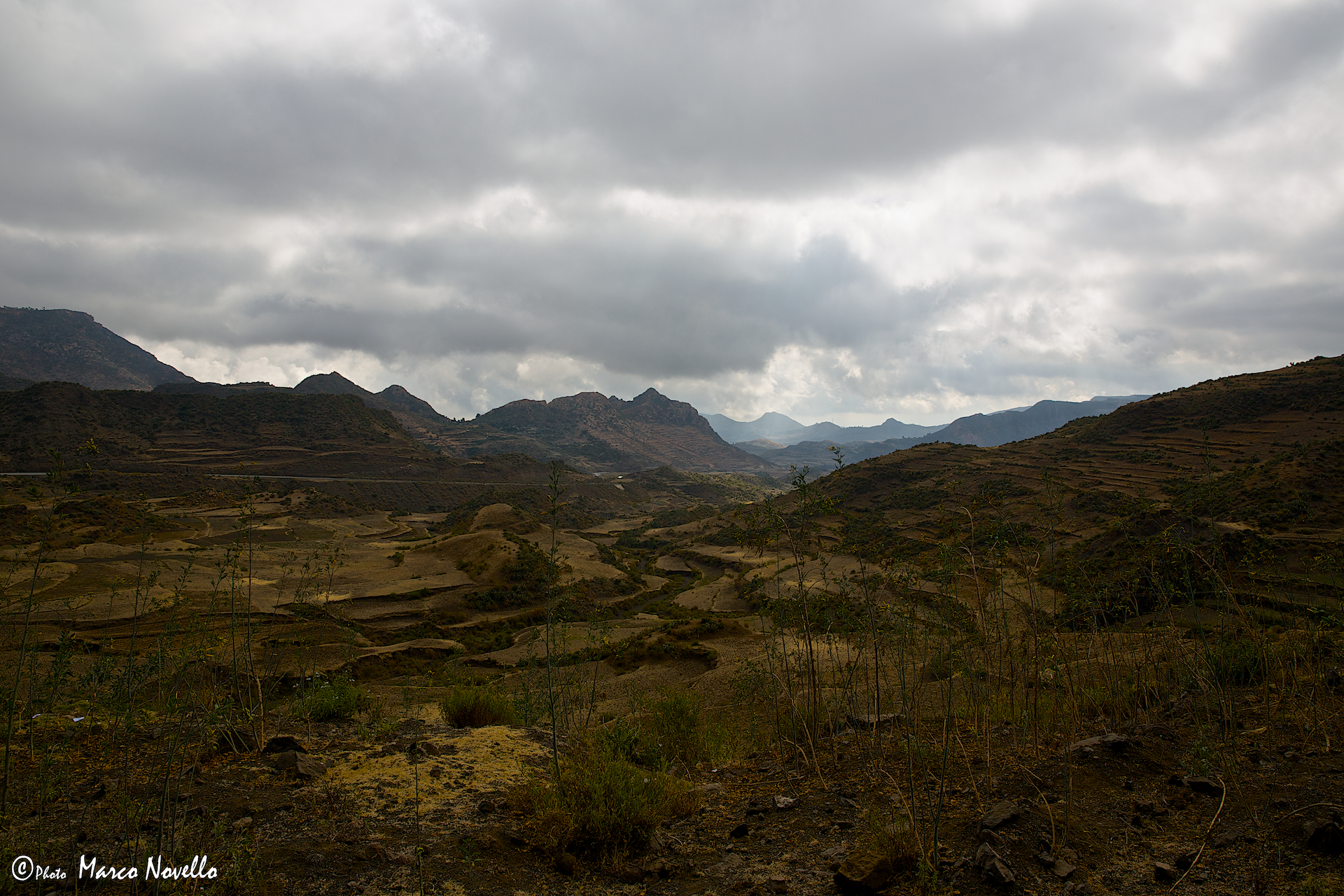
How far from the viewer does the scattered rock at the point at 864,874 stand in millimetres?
5273

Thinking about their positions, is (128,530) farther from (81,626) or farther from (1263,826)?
(1263,826)

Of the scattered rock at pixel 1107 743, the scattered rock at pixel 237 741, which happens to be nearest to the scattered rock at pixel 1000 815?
the scattered rock at pixel 1107 743

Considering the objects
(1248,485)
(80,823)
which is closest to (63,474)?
(80,823)

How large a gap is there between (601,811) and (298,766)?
4.48 meters

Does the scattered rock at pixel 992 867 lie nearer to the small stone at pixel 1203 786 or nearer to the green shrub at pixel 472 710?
the small stone at pixel 1203 786

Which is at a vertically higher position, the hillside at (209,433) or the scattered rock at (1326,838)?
the hillside at (209,433)

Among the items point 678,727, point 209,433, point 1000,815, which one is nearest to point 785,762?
point 678,727

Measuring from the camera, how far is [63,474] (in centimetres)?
701

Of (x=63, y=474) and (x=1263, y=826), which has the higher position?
(x=63, y=474)

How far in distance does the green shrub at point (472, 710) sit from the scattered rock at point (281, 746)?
3.64m

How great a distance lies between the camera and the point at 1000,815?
19.3 feet

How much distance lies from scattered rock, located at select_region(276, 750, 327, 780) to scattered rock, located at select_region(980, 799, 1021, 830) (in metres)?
8.29

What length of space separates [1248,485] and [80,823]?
52.2 metres

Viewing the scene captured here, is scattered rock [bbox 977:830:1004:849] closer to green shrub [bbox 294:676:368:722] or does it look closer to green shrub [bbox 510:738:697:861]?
green shrub [bbox 510:738:697:861]
